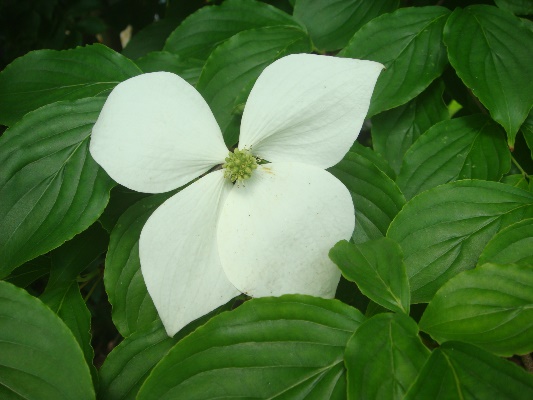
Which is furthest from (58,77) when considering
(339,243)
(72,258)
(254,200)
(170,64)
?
(339,243)

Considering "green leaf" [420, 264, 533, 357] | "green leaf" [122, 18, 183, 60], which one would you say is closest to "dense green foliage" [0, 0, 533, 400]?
"green leaf" [420, 264, 533, 357]

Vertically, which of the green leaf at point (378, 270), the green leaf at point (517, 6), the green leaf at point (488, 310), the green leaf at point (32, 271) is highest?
the green leaf at point (517, 6)

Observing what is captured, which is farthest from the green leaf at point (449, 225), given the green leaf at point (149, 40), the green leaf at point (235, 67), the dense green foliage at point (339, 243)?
the green leaf at point (149, 40)

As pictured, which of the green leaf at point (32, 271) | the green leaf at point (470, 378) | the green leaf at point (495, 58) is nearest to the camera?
the green leaf at point (470, 378)

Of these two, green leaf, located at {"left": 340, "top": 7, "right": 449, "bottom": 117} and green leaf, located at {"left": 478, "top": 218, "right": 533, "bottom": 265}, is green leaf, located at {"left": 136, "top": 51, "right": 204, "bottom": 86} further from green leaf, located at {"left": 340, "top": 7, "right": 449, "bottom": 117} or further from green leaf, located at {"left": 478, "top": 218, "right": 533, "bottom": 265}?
green leaf, located at {"left": 478, "top": 218, "right": 533, "bottom": 265}

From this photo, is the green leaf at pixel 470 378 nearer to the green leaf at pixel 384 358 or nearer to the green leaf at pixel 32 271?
the green leaf at pixel 384 358

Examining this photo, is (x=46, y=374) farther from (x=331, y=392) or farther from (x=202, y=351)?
(x=331, y=392)
